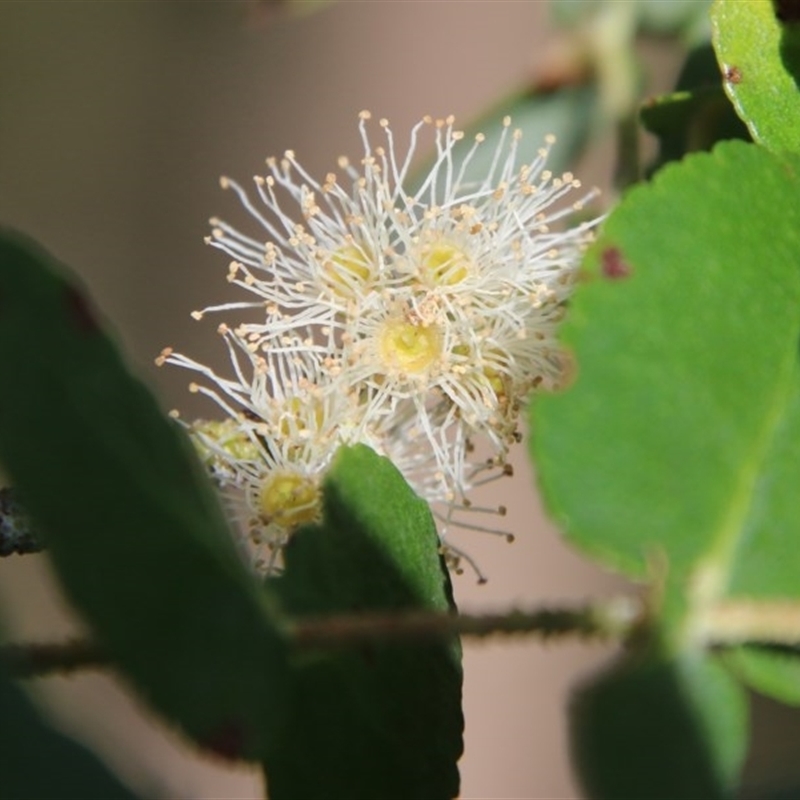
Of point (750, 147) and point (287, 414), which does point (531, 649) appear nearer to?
point (287, 414)

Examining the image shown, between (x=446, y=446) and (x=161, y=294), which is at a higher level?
(x=161, y=294)

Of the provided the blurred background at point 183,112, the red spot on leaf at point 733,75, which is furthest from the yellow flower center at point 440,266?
the blurred background at point 183,112

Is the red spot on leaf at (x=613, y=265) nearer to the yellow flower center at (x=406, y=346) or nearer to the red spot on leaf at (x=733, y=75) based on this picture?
the red spot on leaf at (x=733, y=75)

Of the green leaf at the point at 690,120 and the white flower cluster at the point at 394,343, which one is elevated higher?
the green leaf at the point at 690,120

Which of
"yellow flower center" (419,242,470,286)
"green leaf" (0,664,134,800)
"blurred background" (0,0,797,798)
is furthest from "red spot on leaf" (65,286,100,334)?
"blurred background" (0,0,797,798)

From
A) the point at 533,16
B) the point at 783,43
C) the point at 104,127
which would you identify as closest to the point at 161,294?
the point at 104,127

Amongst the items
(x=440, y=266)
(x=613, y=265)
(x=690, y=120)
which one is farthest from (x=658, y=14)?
(x=613, y=265)
